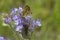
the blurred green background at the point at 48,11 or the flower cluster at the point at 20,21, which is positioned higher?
the blurred green background at the point at 48,11

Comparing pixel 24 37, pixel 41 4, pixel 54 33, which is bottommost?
pixel 24 37

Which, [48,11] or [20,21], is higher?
[48,11]

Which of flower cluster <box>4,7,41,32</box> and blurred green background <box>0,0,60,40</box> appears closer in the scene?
flower cluster <box>4,7,41,32</box>

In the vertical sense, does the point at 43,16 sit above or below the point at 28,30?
above

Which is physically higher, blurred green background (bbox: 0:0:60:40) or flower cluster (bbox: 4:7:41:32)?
blurred green background (bbox: 0:0:60:40)

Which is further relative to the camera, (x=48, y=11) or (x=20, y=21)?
(x=48, y=11)

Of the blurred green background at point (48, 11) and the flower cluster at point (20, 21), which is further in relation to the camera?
the blurred green background at point (48, 11)

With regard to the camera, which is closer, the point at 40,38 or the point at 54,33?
the point at 40,38

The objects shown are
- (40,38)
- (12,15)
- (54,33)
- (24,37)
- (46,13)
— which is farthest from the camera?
(46,13)

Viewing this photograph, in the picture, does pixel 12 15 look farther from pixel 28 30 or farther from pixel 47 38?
pixel 47 38

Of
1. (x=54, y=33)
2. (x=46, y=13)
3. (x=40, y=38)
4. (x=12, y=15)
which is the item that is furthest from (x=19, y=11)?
(x=46, y=13)

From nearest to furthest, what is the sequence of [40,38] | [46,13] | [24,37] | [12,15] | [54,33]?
[24,37] < [12,15] < [40,38] < [54,33] < [46,13]
